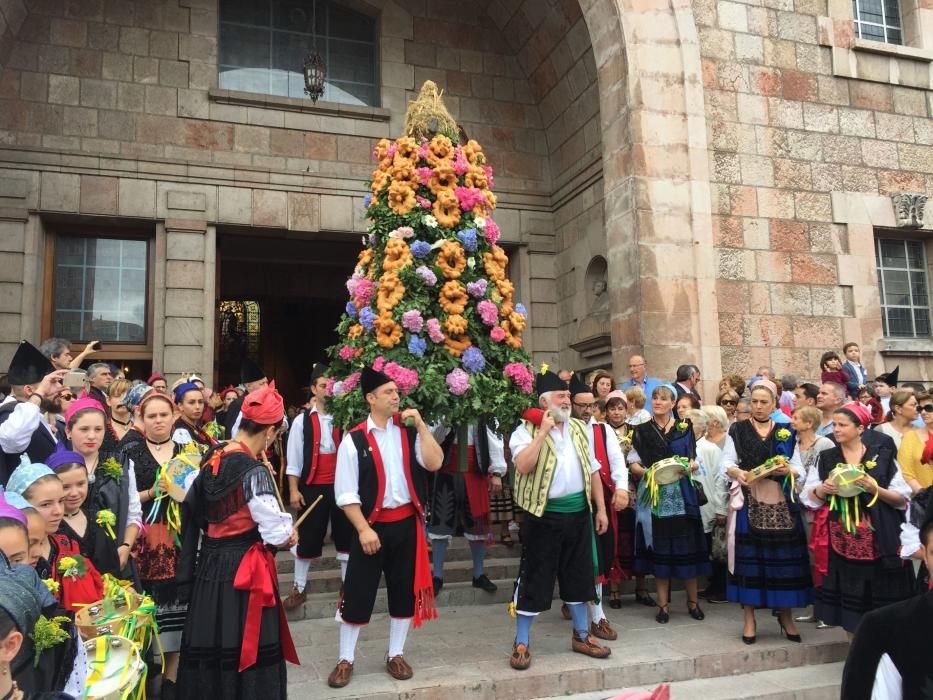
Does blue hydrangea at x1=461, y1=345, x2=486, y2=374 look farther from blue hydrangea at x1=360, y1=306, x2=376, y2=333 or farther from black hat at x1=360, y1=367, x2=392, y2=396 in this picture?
black hat at x1=360, y1=367, x2=392, y2=396

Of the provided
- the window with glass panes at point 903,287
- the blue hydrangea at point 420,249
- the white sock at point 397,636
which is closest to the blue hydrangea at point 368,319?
the blue hydrangea at point 420,249

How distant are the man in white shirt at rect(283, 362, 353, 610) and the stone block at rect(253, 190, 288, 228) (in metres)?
5.67

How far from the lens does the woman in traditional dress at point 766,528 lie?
20.2 ft

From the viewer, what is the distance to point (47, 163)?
11367mm

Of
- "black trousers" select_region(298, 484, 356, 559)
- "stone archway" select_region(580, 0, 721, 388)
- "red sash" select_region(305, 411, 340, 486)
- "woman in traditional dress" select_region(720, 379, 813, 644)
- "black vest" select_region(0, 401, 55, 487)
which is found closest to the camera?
"black vest" select_region(0, 401, 55, 487)

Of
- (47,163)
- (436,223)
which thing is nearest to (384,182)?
(436,223)

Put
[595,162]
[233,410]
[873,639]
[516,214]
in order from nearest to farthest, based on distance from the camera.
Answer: [873,639], [233,410], [595,162], [516,214]

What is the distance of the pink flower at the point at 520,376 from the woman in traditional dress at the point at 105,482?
305cm

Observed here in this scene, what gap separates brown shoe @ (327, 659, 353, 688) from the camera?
512cm

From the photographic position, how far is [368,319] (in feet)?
21.2

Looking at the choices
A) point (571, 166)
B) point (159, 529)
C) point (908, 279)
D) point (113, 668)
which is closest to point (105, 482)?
point (159, 529)

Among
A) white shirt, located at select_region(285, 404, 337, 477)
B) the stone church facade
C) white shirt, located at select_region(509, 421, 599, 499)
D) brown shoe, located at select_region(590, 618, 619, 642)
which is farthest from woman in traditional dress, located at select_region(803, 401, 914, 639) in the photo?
the stone church facade

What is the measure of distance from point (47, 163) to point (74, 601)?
9459 millimetres

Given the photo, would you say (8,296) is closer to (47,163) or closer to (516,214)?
(47,163)
